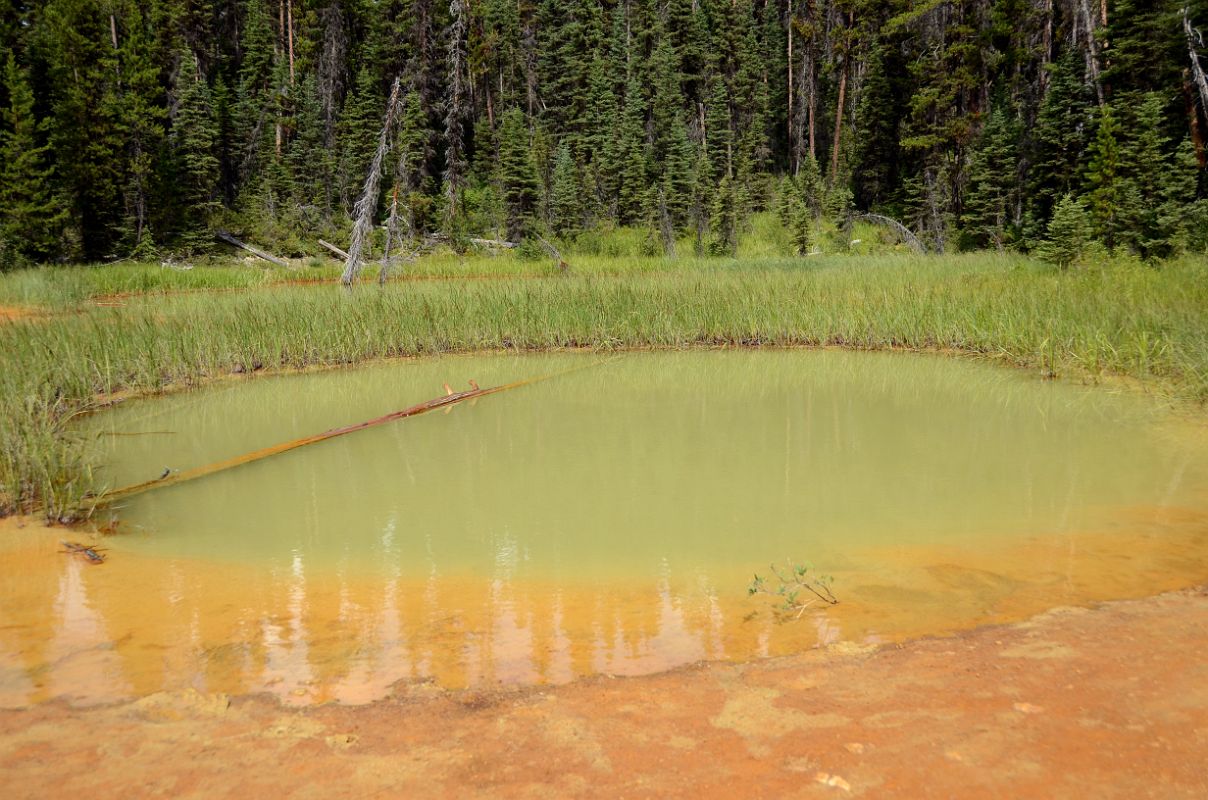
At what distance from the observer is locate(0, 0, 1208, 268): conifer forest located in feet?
61.0

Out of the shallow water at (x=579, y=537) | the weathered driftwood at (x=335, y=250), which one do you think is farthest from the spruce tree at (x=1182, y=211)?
the weathered driftwood at (x=335, y=250)

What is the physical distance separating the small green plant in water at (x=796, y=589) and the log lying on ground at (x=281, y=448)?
4.13m

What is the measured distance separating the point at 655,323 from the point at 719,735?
982 centimetres

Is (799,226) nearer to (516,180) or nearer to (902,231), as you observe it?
(902,231)

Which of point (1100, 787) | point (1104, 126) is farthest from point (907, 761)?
point (1104, 126)

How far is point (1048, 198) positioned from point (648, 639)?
21.7 meters

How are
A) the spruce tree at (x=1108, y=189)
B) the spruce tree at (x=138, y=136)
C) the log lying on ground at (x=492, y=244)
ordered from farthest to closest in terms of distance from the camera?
the log lying on ground at (x=492, y=244) → the spruce tree at (x=138, y=136) → the spruce tree at (x=1108, y=189)

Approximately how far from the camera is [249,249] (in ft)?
89.9

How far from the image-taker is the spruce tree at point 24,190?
22.5m

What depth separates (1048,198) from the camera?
2108cm

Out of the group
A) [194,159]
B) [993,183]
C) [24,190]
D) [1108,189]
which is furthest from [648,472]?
[194,159]

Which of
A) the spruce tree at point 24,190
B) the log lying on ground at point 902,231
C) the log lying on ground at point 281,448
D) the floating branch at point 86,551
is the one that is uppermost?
the spruce tree at point 24,190

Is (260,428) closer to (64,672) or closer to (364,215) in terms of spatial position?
(64,672)

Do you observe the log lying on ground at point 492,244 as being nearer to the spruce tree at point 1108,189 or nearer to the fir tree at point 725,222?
the fir tree at point 725,222
